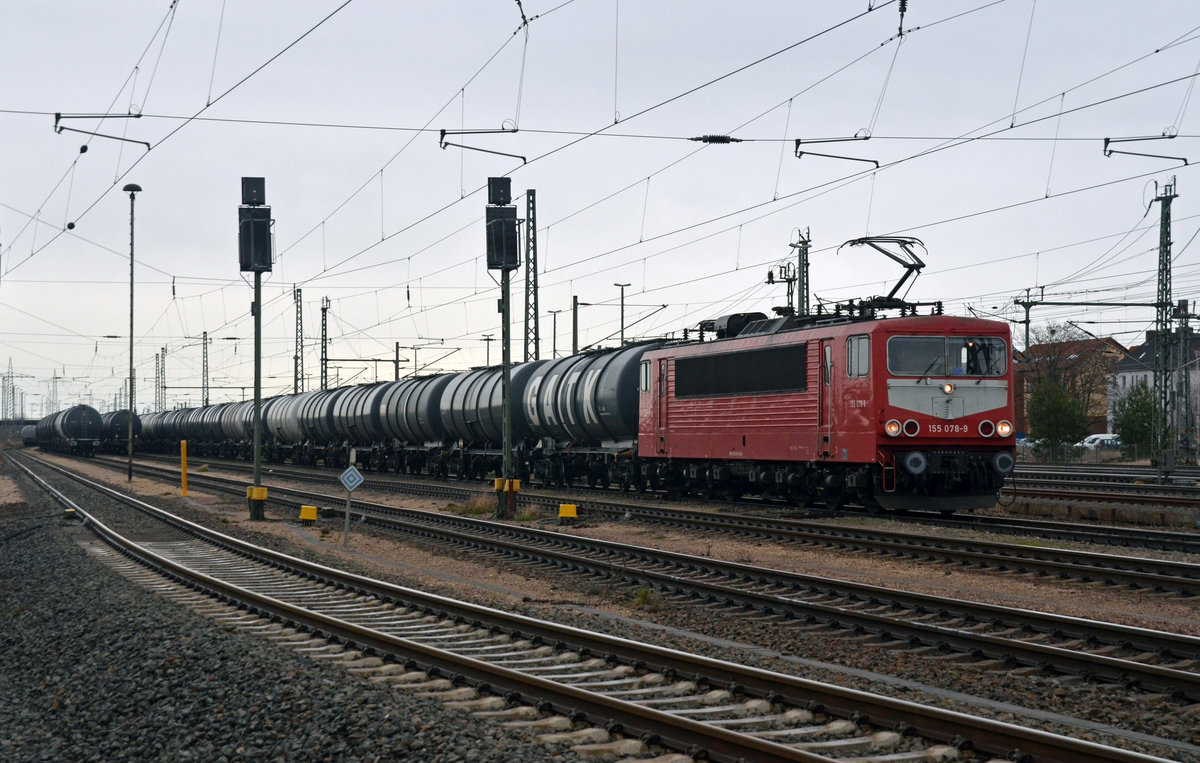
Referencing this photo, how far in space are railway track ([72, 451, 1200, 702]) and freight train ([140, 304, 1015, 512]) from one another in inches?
152

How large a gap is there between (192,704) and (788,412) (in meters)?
15.3

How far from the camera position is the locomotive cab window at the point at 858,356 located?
19.8 meters

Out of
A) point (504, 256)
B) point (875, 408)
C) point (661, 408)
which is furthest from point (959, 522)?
point (504, 256)

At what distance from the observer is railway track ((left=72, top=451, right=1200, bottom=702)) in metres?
8.66

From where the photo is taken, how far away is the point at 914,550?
15.5 metres

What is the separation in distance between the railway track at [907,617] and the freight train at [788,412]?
3.85 meters

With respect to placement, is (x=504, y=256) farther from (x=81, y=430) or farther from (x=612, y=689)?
(x=81, y=430)

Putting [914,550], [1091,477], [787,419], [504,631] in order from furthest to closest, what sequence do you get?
[1091,477] < [787,419] < [914,550] < [504,631]

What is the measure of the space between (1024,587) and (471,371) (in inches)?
1083

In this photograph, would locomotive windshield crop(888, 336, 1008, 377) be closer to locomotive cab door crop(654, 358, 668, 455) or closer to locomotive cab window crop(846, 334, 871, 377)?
locomotive cab window crop(846, 334, 871, 377)

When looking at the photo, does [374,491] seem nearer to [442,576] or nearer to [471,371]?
[471,371]

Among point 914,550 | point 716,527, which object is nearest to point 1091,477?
point 716,527

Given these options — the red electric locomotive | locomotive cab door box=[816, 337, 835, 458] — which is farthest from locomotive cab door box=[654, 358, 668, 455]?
locomotive cab door box=[816, 337, 835, 458]

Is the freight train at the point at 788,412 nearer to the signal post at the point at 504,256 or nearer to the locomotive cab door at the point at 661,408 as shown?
the locomotive cab door at the point at 661,408
